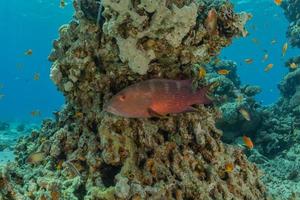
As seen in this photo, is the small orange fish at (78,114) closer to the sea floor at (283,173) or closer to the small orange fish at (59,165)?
the small orange fish at (59,165)

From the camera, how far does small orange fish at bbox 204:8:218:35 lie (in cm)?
449

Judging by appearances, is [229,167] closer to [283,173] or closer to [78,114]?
[78,114]

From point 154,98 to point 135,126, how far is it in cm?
72

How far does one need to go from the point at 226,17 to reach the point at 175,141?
168cm

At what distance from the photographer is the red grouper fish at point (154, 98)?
409 centimetres

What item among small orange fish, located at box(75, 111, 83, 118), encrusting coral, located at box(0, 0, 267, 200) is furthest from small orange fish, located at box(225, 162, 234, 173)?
small orange fish, located at box(75, 111, 83, 118)

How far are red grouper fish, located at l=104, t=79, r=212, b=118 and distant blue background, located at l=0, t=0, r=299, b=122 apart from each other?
10.7m

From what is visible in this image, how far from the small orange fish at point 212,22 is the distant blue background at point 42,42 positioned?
33.7 ft

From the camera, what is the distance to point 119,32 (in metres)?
4.39

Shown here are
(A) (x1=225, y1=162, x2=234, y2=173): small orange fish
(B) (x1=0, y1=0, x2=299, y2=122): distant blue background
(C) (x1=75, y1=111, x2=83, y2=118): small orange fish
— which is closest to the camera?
(A) (x1=225, y1=162, x2=234, y2=173): small orange fish

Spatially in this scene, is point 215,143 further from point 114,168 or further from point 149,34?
point 149,34

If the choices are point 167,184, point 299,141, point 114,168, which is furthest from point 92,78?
point 299,141

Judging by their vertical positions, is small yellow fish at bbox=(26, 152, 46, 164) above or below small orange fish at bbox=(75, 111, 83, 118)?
below

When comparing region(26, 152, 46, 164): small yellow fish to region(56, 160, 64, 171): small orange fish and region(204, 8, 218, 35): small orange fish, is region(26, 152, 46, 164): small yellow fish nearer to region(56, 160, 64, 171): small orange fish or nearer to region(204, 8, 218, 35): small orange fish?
region(56, 160, 64, 171): small orange fish
